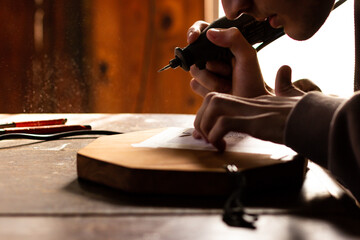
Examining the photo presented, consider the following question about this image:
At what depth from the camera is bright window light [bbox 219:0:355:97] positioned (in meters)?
1.59

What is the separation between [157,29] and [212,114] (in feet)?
6.12

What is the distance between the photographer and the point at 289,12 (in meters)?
0.74

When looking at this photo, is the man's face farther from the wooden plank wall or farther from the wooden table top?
the wooden plank wall

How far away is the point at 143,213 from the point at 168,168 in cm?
6

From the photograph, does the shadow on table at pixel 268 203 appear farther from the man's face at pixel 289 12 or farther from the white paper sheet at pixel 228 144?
the man's face at pixel 289 12

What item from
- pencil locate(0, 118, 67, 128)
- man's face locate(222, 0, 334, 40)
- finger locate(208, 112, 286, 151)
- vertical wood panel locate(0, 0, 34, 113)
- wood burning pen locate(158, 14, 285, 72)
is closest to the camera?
finger locate(208, 112, 286, 151)

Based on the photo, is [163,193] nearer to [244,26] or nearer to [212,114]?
[212,114]

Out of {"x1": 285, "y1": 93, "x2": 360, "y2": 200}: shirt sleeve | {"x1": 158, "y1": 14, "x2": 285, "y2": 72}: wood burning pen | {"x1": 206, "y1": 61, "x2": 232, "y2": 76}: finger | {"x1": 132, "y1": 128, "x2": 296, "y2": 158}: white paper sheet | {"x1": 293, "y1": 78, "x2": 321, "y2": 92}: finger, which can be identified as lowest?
{"x1": 132, "y1": 128, "x2": 296, "y2": 158}: white paper sheet

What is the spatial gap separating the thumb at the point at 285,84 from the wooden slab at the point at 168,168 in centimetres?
17

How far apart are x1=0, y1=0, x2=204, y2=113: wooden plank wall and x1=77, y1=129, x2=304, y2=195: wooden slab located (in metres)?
1.81

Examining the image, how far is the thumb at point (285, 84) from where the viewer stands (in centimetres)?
62

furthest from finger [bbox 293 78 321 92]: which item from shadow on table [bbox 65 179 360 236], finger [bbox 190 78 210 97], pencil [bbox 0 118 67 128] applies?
pencil [bbox 0 118 67 128]

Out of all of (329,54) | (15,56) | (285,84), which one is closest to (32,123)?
(285,84)

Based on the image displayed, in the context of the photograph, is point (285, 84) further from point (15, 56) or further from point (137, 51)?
point (15, 56)
